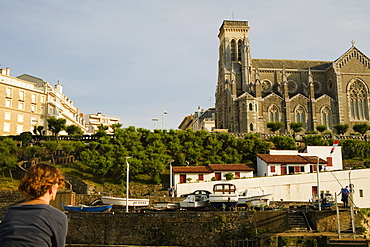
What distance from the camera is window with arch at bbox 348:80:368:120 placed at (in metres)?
94.8

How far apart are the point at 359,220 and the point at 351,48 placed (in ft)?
246

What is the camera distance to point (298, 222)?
3164cm

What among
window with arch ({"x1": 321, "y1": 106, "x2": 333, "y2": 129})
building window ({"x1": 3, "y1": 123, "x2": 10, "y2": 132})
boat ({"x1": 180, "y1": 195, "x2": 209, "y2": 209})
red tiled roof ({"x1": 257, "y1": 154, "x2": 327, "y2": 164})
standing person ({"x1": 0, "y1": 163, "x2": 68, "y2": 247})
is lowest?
boat ({"x1": 180, "y1": 195, "x2": 209, "y2": 209})

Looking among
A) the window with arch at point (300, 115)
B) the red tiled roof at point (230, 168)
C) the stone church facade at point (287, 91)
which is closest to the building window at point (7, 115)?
the red tiled roof at point (230, 168)

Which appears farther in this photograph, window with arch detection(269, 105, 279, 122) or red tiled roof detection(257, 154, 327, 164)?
window with arch detection(269, 105, 279, 122)

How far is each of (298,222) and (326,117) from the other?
221 ft

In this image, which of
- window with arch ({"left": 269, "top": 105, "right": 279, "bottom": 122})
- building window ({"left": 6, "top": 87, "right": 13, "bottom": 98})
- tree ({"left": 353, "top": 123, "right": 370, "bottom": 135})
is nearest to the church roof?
window with arch ({"left": 269, "top": 105, "right": 279, "bottom": 122})

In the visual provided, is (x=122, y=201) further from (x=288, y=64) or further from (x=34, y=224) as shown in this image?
(x=288, y=64)

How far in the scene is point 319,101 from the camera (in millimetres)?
95250

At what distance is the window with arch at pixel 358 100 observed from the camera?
9475cm

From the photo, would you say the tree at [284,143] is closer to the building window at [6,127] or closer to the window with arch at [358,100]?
the window with arch at [358,100]

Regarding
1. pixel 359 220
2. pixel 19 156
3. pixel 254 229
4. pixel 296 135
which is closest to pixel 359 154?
pixel 296 135

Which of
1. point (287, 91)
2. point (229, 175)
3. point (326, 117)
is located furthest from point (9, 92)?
point (326, 117)

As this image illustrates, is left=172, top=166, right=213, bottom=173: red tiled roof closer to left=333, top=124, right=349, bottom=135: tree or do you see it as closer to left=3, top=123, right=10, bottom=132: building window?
left=3, top=123, right=10, bottom=132: building window
